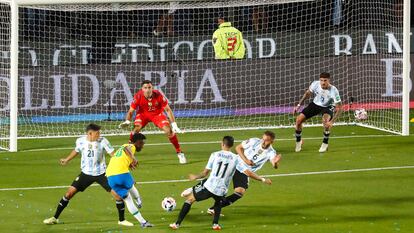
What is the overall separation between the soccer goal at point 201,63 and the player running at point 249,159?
10.0 meters

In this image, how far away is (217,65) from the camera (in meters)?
32.6

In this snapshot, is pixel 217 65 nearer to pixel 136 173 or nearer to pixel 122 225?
pixel 136 173

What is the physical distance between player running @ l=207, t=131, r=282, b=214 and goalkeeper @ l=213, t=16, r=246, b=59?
13002mm

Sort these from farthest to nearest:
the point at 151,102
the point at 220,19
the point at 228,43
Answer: the point at 220,19 < the point at 228,43 < the point at 151,102

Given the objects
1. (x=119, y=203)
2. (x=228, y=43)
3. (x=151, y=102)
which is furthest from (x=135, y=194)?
(x=228, y=43)

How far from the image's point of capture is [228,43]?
1307 inches

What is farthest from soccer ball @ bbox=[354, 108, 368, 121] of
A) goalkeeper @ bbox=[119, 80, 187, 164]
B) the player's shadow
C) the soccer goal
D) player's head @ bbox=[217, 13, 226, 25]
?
the player's shadow

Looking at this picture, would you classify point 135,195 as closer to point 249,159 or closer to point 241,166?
point 241,166

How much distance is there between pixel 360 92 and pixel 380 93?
0.55m

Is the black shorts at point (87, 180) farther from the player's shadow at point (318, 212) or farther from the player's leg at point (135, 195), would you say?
the player's shadow at point (318, 212)

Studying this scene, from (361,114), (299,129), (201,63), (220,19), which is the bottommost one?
(299,129)

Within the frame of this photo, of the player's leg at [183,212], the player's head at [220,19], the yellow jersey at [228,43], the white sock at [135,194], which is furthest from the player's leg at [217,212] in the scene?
the player's head at [220,19]

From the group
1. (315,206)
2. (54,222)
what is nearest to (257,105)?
(315,206)

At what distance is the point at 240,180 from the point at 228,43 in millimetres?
13556
